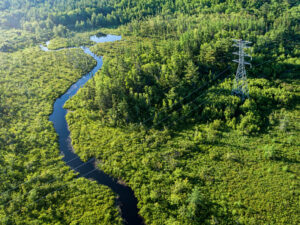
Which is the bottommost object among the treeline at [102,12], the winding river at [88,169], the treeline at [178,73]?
the winding river at [88,169]

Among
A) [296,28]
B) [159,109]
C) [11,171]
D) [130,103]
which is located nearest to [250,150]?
[159,109]

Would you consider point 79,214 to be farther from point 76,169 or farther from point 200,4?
point 200,4

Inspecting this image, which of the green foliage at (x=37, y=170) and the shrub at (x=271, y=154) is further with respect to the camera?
the shrub at (x=271, y=154)

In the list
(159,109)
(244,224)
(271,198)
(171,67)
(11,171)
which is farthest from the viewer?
(171,67)

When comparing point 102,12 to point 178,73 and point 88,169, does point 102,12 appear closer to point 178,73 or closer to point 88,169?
point 178,73

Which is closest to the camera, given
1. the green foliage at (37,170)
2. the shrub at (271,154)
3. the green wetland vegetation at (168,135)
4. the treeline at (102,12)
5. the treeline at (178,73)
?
the green wetland vegetation at (168,135)

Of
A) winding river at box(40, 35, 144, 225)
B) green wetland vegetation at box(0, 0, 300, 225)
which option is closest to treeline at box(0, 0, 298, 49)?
green wetland vegetation at box(0, 0, 300, 225)

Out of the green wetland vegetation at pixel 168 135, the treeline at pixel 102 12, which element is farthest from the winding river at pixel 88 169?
the treeline at pixel 102 12

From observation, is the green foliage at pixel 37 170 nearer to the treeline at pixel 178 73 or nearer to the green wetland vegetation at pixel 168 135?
the green wetland vegetation at pixel 168 135

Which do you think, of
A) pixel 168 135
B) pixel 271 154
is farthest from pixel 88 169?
pixel 271 154
